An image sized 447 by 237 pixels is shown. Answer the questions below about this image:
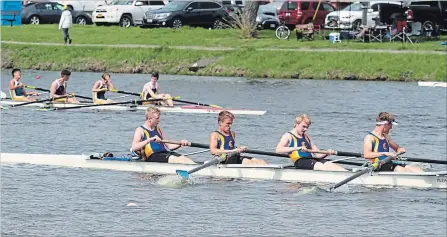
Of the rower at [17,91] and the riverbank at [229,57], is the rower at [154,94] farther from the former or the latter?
the riverbank at [229,57]

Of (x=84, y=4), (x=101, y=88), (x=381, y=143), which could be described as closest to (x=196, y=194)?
(x=381, y=143)

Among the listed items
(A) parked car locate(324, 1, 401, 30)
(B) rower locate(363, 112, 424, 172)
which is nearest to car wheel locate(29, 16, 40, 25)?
(A) parked car locate(324, 1, 401, 30)

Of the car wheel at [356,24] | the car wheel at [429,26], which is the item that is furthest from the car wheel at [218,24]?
the car wheel at [429,26]

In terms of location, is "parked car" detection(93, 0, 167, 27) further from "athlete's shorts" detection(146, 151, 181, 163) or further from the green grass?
"athlete's shorts" detection(146, 151, 181, 163)

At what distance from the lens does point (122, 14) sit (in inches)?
2267

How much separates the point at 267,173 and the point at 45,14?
1614 inches

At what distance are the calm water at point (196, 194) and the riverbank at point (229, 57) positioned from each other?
8.67m

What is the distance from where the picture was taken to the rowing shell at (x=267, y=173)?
2167cm

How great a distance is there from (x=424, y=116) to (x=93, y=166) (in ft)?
46.0

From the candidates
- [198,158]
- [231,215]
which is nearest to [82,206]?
[231,215]

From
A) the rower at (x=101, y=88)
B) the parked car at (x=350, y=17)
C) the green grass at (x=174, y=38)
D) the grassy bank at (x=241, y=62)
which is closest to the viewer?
the rower at (x=101, y=88)

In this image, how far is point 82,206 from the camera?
20.8m

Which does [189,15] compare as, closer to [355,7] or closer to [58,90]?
[355,7]

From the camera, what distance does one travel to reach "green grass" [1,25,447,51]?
47344mm
